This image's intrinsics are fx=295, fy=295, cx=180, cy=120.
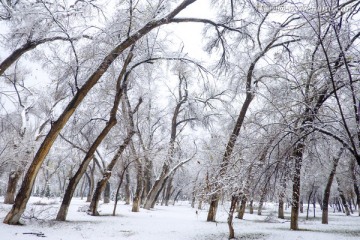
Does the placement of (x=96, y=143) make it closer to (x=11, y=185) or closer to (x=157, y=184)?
(x=157, y=184)

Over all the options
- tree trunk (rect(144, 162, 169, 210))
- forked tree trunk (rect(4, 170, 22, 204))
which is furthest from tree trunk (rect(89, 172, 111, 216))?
forked tree trunk (rect(4, 170, 22, 204))

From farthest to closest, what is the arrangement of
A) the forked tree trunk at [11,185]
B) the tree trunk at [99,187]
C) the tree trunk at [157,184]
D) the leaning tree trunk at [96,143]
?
the tree trunk at [157,184]
the forked tree trunk at [11,185]
the tree trunk at [99,187]
the leaning tree trunk at [96,143]

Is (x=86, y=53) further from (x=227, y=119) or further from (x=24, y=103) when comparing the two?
(x=24, y=103)

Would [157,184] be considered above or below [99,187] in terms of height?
above

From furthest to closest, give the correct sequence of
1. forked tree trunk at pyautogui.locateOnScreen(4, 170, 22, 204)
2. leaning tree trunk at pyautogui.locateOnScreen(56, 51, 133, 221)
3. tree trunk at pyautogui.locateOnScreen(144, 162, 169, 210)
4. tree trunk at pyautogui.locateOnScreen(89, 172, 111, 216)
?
tree trunk at pyautogui.locateOnScreen(144, 162, 169, 210)
forked tree trunk at pyautogui.locateOnScreen(4, 170, 22, 204)
tree trunk at pyautogui.locateOnScreen(89, 172, 111, 216)
leaning tree trunk at pyautogui.locateOnScreen(56, 51, 133, 221)

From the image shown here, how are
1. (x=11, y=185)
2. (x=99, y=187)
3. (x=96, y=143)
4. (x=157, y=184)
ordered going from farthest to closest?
1. (x=157, y=184)
2. (x=11, y=185)
3. (x=99, y=187)
4. (x=96, y=143)

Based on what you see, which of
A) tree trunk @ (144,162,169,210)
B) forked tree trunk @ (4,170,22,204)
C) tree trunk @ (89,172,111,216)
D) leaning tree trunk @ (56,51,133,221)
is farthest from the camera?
tree trunk @ (144,162,169,210)

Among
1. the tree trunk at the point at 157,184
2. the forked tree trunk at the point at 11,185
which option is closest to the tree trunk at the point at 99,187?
the tree trunk at the point at 157,184

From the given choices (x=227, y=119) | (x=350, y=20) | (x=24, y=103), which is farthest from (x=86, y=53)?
Answer: (x=24, y=103)

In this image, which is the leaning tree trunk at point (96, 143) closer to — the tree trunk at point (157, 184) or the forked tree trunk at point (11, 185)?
the tree trunk at point (157, 184)

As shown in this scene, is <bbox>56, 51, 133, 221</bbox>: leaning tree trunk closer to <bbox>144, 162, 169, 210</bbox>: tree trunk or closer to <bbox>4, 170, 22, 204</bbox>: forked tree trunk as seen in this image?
<bbox>144, 162, 169, 210</bbox>: tree trunk

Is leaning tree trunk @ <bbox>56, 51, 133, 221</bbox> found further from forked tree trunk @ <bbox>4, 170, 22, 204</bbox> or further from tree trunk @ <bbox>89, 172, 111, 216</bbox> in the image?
forked tree trunk @ <bbox>4, 170, 22, 204</bbox>

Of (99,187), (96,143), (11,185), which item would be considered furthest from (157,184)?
(96,143)

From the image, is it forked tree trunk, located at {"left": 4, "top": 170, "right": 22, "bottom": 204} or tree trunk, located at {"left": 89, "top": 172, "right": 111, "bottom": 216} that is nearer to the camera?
tree trunk, located at {"left": 89, "top": 172, "right": 111, "bottom": 216}
